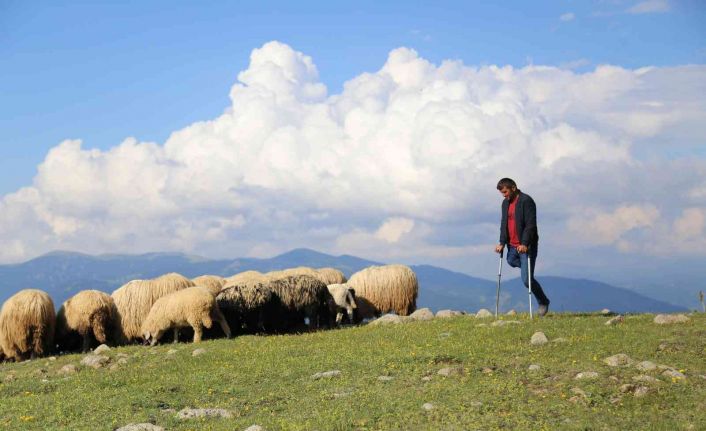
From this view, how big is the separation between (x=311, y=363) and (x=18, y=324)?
1397 cm

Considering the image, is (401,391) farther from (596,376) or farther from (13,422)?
(13,422)

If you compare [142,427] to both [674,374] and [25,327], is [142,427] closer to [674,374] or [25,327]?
[674,374]

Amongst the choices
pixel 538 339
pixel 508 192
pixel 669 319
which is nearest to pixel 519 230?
pixel 508 192

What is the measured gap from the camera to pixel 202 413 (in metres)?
12.8

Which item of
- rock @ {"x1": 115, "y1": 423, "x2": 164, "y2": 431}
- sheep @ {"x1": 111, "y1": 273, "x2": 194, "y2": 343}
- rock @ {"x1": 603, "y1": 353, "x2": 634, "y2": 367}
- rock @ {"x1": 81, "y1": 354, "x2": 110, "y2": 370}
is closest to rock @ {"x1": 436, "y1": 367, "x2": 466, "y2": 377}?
rock @ {"x1": 603, "y1": 353, "x2": 634, "y2": 367}

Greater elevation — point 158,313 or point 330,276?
point 330,276

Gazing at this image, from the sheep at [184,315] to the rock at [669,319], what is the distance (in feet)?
42.6

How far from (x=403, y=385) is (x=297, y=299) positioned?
42.5ft

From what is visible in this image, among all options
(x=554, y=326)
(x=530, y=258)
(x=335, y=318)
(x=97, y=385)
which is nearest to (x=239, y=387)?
(x=97, y=385)

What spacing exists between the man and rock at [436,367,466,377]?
267 inches

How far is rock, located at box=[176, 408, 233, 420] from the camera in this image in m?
12.7

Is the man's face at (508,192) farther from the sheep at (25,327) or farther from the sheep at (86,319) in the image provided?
the sheep at (25,327)

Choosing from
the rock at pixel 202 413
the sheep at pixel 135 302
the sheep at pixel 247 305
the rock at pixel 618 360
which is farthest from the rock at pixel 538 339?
the sheep at pixel 135 302

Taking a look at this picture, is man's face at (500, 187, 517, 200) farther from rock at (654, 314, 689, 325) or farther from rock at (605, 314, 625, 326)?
rock at (654, 314, 689, 325)
